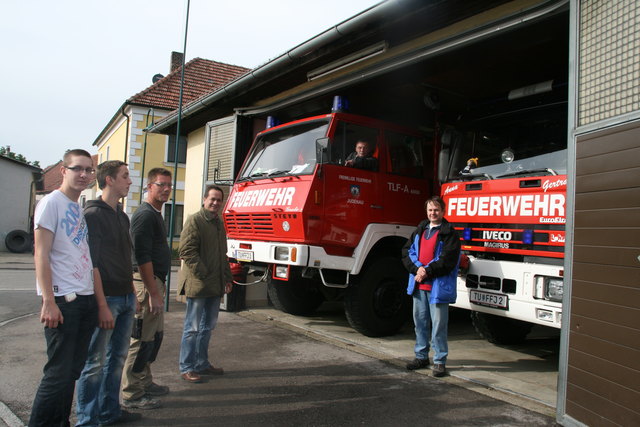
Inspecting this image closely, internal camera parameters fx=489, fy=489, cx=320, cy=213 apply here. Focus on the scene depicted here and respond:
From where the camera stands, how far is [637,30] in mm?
3086

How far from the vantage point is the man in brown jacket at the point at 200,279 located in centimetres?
428

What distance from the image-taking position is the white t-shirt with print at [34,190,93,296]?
108 inches

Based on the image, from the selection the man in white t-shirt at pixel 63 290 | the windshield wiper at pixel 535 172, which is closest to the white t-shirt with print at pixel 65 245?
the man in white t-shirt at pixel 63 290

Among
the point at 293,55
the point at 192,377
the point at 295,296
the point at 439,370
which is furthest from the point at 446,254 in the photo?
the point at 295,296

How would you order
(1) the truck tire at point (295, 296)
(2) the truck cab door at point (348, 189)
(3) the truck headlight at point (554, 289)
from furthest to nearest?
(1) the truck tire at point (295, 296) < (2) the truck cab door at point (348, 189) < (3) the truck headlight at point (554, 289)

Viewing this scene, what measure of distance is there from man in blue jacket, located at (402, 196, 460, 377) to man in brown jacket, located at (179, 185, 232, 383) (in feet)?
6.25

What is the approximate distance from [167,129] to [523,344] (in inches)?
332

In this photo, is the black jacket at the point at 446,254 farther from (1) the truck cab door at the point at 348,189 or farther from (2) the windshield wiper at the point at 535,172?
(1) the truck cab door at the point at 348,189

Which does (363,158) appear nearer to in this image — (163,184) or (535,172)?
(535,172)

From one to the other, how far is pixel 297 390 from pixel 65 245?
→ 2.30 metres

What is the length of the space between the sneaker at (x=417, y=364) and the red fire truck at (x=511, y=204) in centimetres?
75

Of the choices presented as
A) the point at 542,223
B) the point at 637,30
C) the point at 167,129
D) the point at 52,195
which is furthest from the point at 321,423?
the point at 167,129

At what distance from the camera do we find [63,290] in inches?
108

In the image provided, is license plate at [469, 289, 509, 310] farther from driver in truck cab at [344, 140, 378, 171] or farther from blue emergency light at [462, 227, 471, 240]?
driver in truck cab at [344, 140, 378, 171]
